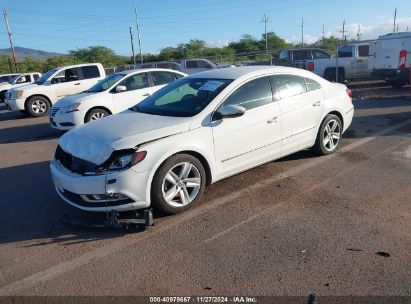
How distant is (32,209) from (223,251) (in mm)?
2664

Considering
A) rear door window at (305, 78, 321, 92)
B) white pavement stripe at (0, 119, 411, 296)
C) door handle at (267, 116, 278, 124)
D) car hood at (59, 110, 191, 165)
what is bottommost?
white pavement stripe at (0, 119, 411, 296)

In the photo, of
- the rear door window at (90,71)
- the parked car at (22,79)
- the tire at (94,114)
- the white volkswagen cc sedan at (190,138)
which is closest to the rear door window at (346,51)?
the rear door window at (90,71)

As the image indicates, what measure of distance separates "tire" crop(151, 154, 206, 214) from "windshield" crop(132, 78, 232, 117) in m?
0.67

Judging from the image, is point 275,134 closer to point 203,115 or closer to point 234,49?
point 203,115

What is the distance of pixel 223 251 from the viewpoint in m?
3.64

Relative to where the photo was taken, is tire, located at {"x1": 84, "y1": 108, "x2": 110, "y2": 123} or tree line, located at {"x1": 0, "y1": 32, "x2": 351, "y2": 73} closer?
tire, located at {"x1": 84, "y1": 108, "x2": 110, "y2": 123}

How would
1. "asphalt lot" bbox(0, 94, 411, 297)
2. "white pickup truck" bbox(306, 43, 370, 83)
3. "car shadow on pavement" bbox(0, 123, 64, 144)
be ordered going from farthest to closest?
"white pickup truck" bbox(306, 43, 370, 83)
"car shadow on pavement" bbox(0, 123, 64, 144)
"asphalt lot" bbox(0, 94, 411, 297)

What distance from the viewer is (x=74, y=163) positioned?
14.4 feet

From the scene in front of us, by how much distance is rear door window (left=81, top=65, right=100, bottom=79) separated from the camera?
1447 cm

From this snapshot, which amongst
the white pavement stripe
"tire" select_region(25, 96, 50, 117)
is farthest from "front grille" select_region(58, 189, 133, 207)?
"tire" select_region(25, 96, 50, 117)

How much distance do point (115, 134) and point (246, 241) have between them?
1845mm

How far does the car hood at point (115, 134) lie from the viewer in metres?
4.14

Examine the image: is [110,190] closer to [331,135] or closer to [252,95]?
[252,95]

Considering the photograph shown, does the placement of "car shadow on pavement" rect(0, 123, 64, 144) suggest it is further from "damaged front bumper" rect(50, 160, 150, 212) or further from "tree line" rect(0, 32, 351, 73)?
"tree line" rect(0, 32, 351, 73)
